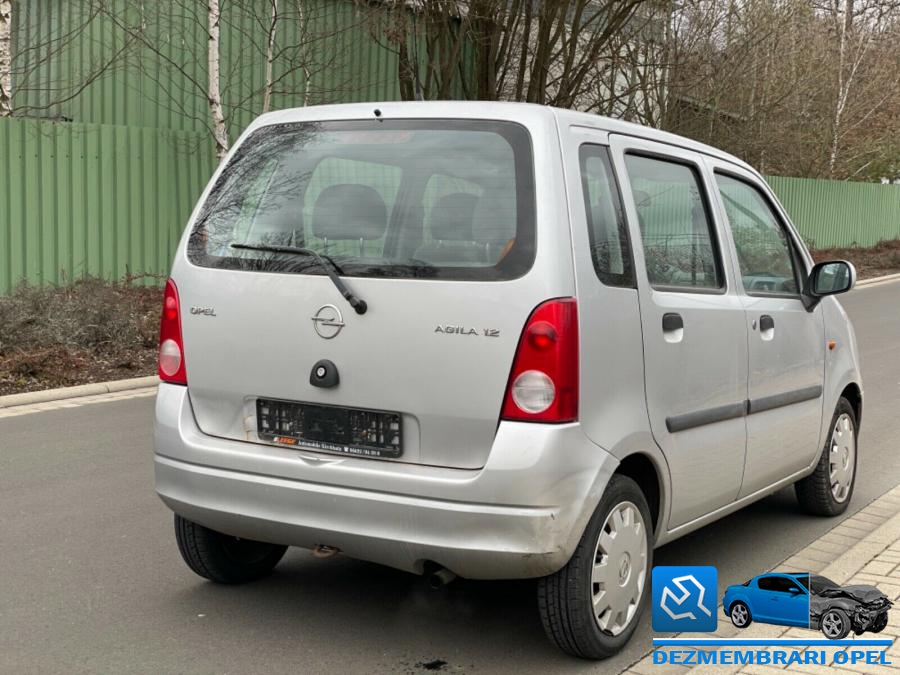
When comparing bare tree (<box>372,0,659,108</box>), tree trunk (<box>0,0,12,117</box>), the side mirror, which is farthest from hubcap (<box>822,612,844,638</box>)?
bare tree (<box>372,0,659,108</box>)

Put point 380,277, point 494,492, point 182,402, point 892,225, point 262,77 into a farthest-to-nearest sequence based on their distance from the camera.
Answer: point 892,225, point 262,77, point 182,402, point 380,277, point 494,492

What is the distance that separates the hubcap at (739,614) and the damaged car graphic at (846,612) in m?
0.26

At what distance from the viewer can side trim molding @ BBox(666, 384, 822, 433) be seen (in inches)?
177

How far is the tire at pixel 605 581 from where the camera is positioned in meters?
3.98

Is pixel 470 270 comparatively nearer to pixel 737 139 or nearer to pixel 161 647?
pixel 161 647

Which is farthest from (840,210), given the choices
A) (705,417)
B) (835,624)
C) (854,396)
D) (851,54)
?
(835,624)

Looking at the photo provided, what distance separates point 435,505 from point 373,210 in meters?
1.12

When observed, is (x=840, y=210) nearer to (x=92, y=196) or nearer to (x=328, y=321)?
(x=92, y=196)

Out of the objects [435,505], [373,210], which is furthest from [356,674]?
[373,210]

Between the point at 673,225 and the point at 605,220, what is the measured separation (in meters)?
0.66

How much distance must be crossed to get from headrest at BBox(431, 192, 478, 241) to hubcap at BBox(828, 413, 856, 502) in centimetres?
301

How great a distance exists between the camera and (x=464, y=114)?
13.7ft

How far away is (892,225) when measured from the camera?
40938 mm

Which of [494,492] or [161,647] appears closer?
[494,492]
